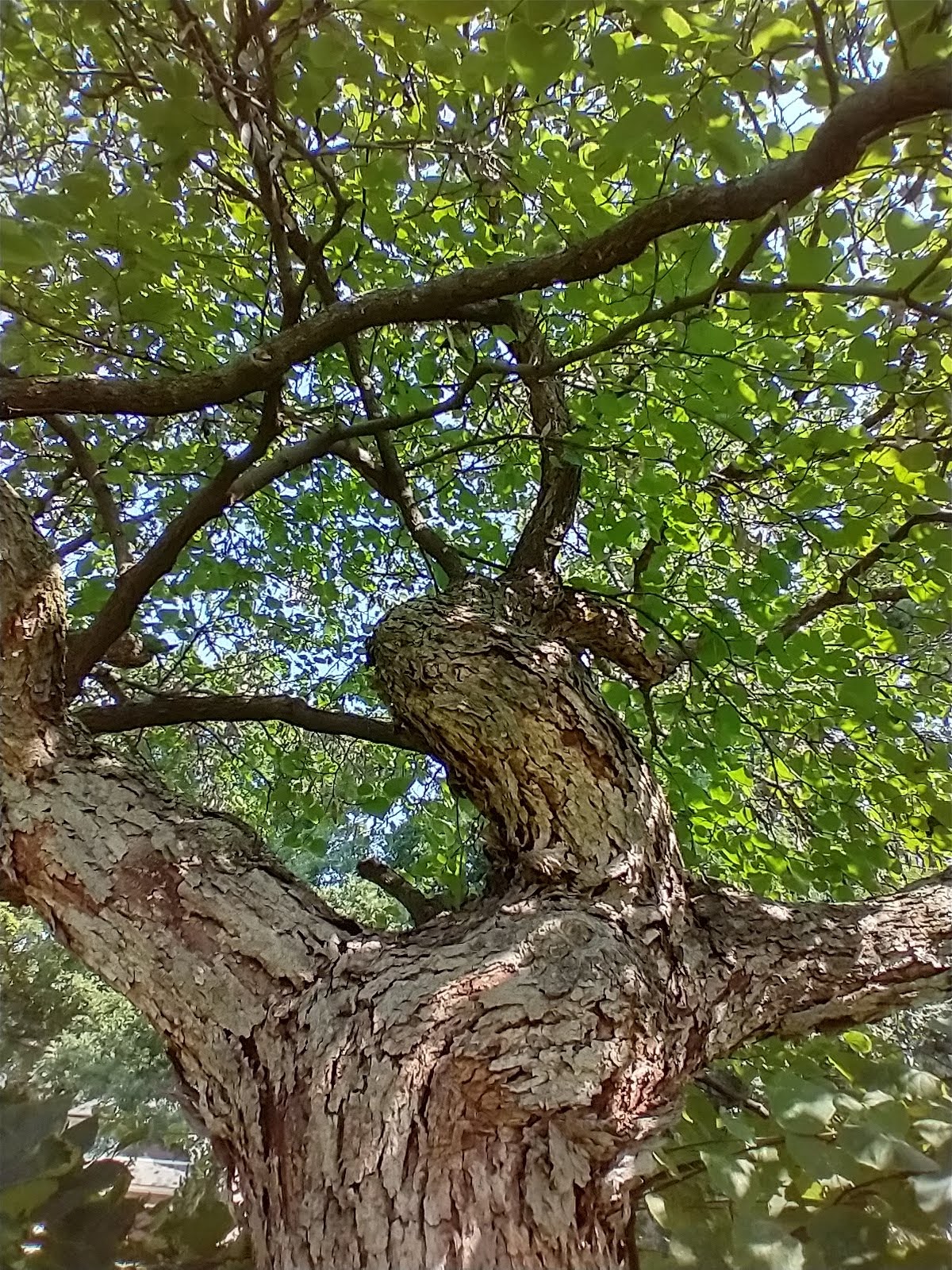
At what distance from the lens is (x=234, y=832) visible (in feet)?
5.67

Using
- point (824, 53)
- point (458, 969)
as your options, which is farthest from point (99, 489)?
point (824, 53)

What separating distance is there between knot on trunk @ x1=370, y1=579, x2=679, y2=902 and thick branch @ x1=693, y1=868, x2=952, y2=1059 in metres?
0.19

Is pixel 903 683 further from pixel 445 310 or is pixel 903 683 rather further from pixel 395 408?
pixel 445 310

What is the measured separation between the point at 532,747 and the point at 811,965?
0.77 m

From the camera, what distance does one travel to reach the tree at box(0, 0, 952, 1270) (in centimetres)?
136

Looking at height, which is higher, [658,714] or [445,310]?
[445,310]

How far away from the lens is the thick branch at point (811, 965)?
1661 millimetres

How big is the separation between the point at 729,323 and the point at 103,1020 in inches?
162

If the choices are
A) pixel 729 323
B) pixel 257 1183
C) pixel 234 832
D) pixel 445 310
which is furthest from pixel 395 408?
pixel 257 1183

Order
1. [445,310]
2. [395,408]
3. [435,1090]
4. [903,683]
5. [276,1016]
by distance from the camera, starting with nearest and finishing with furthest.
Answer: [435,1090]
[276,1016]
[445,310]
[395,408]
[903,683]

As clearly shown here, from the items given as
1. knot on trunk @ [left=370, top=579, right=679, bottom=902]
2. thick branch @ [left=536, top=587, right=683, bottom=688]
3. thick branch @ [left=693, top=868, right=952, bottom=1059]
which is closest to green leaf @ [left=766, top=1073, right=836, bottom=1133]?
thick branch @ [left=693, top=868, right=952, bottom=1059]

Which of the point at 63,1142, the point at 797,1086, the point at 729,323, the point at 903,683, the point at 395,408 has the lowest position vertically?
the point at 797,1086

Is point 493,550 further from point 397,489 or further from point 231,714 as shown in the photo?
point 231,714

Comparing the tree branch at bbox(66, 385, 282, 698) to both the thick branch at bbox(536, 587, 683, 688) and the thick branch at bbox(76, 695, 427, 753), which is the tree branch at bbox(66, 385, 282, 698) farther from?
the thick branch at bbox(536, 587, 683, 688)
